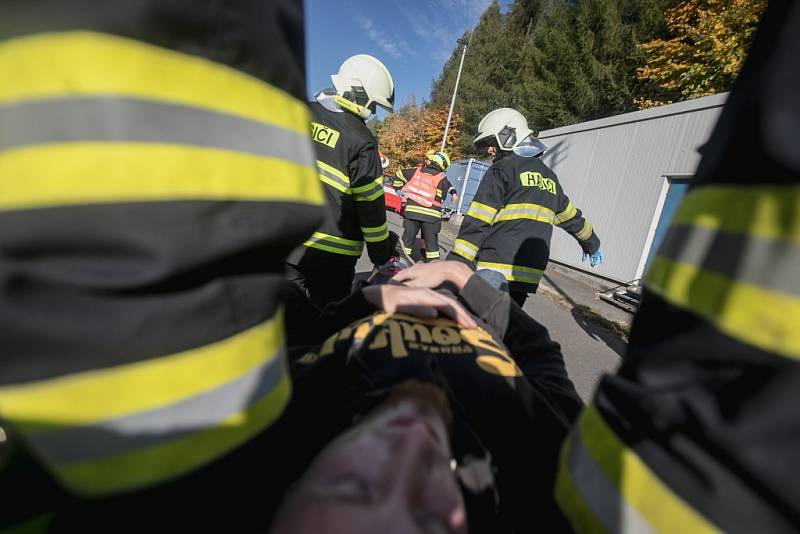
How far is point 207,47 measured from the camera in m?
0.50

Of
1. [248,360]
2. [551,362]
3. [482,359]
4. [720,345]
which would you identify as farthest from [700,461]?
[551,362]

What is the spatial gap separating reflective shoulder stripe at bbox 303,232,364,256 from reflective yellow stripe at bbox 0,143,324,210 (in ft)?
6.88

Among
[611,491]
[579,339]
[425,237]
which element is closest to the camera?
[611,491]

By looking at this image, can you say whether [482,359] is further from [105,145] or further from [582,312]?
[582,312]

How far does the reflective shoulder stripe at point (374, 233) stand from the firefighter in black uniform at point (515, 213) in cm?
88

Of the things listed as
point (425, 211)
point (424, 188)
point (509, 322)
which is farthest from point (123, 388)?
point (424, 188)

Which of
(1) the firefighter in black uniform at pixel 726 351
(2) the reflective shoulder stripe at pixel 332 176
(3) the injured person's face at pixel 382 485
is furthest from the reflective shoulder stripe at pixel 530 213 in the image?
(1) the firefighter in black uniform at pixel 726 351

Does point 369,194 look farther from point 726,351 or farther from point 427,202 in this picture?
point 427,202

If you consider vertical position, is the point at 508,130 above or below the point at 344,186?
above

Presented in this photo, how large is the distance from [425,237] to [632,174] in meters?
5.25

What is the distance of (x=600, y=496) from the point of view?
0.61 metres

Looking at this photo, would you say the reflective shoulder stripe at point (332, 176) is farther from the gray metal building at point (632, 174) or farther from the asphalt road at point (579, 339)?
the gray metal building at point (632, 174)

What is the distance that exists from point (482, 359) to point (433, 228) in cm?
526

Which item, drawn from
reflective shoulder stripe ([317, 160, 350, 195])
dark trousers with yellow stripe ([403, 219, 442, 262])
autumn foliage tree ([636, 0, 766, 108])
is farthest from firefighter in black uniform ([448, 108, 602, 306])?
autumn foliage tree ([636, 0, 766, 108])
